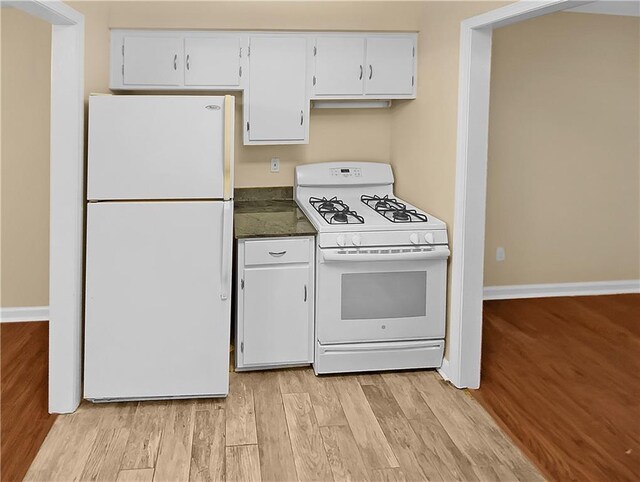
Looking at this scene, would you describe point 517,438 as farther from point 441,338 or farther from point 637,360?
point 637,360

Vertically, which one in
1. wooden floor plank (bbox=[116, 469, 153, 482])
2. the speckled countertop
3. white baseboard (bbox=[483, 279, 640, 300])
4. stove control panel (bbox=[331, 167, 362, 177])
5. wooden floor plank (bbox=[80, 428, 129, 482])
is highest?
stove control panel (bbox=[331, 167, 362, 177])

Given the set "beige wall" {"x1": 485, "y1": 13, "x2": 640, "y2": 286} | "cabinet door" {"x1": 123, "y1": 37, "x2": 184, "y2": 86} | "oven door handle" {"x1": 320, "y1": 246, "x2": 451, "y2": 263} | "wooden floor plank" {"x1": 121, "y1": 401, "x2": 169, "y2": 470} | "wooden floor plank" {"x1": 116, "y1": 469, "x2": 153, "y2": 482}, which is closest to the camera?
"wooden floor plank" {"x1": 116, "y1": 469, "x2": 153, "y2": 482}

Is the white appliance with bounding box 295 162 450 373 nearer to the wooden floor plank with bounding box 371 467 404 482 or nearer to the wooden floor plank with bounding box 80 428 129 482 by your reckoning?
the wooden floor plank with bounding box 371 467 404 482

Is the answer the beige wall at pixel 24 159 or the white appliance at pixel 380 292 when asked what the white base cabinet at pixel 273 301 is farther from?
the beige wall at pixel 24 159

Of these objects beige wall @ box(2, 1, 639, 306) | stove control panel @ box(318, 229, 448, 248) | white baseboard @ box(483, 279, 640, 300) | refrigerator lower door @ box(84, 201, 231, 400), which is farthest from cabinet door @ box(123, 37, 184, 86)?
white baseboard @ box(483, 279, 640, 300)

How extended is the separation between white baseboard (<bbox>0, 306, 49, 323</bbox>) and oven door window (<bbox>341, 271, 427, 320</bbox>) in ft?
7.21

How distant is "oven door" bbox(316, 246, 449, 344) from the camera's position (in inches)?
152

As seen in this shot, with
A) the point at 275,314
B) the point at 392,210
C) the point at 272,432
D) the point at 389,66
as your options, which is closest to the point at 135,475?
the point at 272,432

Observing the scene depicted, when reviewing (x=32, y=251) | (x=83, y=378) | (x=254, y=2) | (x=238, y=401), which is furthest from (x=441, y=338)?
(x=32, y=251)

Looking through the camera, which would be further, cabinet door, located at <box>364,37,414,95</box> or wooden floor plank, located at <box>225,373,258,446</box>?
cabinet door, located at <box>364,37,414,95</box>

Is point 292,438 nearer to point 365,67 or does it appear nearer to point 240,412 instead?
point 240,412

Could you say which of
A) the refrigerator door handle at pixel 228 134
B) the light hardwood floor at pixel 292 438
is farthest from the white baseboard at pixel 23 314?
the refrigerator door handle at pixel 228 134

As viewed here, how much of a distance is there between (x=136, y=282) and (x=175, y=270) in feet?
0.66

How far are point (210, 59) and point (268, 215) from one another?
3.30 ft
